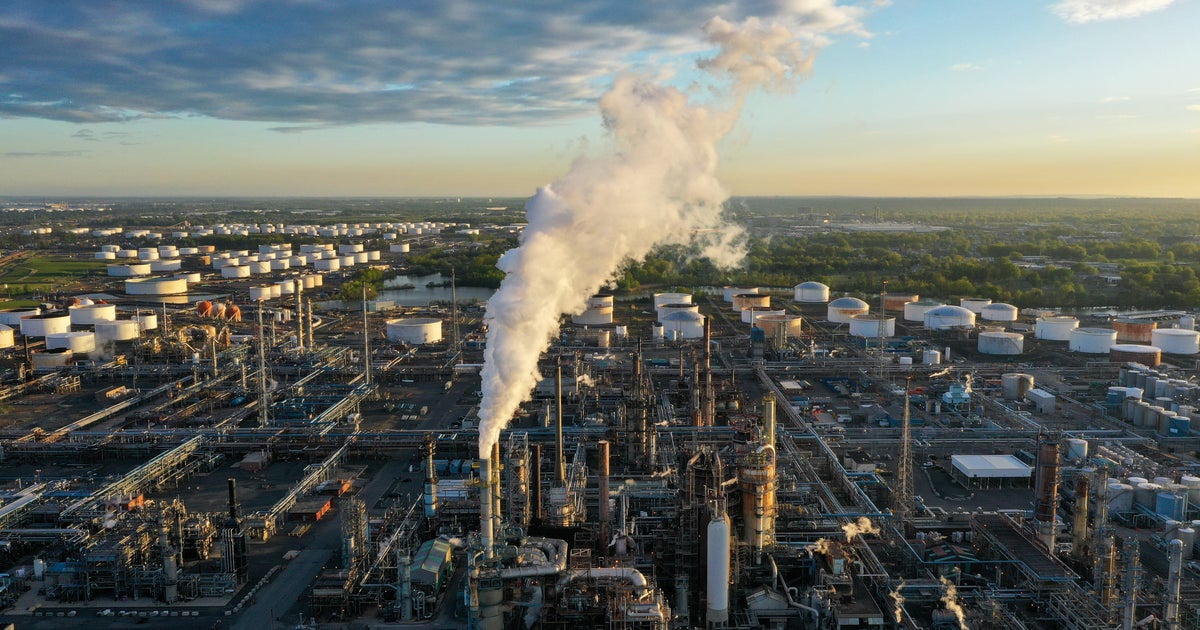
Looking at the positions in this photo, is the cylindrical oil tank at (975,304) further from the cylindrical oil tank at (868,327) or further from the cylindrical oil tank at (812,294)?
the cylindrical oil tank at (812,294)

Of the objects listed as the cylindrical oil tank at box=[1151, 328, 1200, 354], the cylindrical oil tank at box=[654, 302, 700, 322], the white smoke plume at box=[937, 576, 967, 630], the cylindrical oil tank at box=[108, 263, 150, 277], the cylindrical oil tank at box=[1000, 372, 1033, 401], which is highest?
the cylindrical oil tank at box=[108, 263, 150, 277]

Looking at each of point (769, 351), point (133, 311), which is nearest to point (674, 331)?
point (769, 351)

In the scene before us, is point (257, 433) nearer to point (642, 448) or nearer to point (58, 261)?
point (642, 448)

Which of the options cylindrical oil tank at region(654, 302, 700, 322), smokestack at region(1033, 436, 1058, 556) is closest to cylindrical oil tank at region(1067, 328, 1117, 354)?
cylindrical oil tank at region(654, 302, 700, 322)

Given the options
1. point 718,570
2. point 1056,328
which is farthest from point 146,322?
point 1056,328

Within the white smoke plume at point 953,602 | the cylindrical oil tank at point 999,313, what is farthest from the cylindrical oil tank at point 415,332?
the cylindrical oil tank at point 999,313

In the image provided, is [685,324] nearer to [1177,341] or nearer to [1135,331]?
[1135,331]

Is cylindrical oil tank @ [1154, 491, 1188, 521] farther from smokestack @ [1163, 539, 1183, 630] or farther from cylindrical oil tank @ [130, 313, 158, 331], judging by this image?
cylindrical oil tank @ [130, 313, 158, 331]
